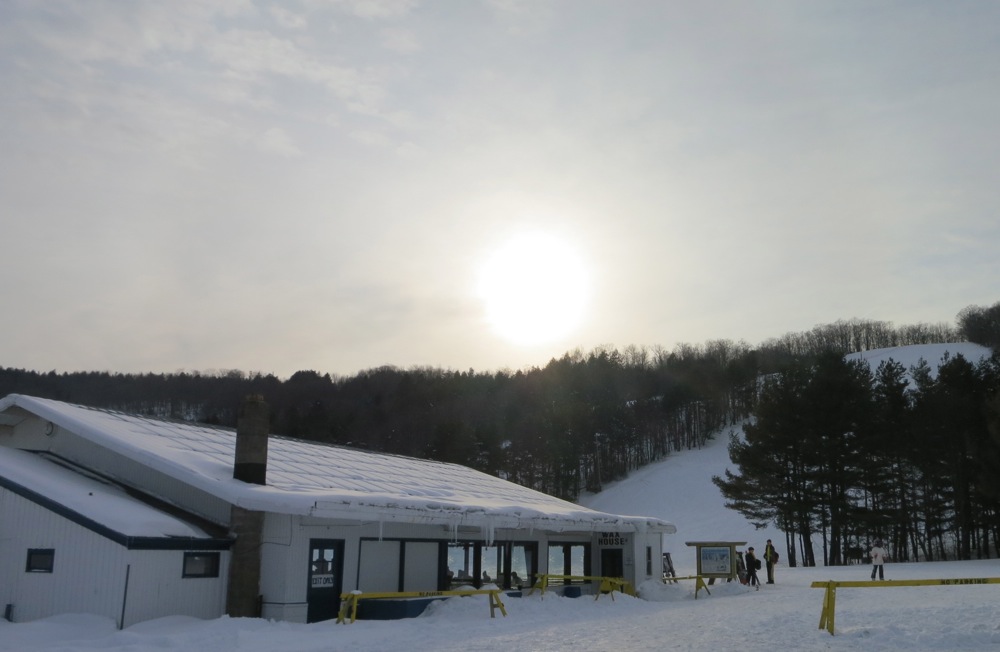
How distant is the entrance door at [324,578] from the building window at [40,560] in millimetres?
5014

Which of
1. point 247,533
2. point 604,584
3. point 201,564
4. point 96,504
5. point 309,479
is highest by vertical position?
point 309,479

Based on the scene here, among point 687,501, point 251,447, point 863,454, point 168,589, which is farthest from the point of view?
point 687,501

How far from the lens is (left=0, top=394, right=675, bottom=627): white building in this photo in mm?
16312

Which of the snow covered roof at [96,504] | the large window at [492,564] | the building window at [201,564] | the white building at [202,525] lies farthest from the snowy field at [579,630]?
the large window at [492,564]

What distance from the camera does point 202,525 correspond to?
1808cm

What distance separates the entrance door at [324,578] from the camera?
18.4 meters

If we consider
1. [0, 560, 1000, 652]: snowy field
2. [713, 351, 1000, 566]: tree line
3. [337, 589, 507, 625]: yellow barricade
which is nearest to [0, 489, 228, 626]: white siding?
[0, 560, 1000, 652]: snowy field

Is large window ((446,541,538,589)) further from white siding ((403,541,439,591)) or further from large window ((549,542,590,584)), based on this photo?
large window ((549,542,590,584))

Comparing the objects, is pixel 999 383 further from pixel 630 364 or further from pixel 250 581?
pixel 630 364

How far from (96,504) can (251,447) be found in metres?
3.21

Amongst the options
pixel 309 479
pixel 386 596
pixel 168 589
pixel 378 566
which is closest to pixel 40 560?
pixel 168 589

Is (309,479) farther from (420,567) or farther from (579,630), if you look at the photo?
(579,630)

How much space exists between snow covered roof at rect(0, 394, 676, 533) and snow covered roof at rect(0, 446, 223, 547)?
0.91 meters

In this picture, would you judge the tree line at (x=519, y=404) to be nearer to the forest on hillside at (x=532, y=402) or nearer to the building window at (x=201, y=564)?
the forest on hillside at (x=532, y=402)
